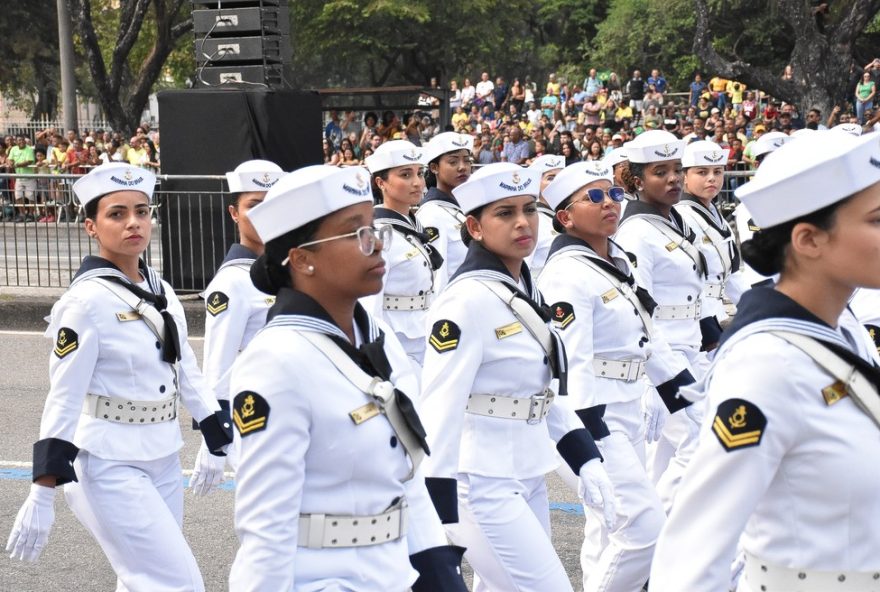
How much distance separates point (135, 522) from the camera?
495cm

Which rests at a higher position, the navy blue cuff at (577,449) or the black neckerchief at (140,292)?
the black neckerchief at (140,292)

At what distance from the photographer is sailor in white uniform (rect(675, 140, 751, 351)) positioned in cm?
832

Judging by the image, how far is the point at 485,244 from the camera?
524cm

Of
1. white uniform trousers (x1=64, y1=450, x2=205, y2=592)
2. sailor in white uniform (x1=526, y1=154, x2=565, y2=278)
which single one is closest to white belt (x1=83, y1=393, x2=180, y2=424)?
white uniform trousers (x1=64, y1=450, x2=205, y2=592)

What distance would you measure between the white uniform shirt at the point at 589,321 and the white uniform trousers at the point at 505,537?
0.84 meters

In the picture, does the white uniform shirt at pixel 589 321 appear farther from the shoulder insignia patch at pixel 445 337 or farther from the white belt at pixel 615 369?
the shoulder insignia patch at pixel 445 337

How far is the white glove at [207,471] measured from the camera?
580 cm

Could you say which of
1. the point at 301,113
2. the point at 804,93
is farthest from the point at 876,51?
the point at 301,113

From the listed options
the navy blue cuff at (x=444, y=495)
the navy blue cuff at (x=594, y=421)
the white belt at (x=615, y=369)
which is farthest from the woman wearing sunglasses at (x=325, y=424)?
the white belt at (x=615, y=369)

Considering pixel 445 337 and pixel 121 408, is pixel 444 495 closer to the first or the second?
pixel 445 337

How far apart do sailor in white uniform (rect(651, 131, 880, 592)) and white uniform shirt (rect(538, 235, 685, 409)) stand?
2865 mm

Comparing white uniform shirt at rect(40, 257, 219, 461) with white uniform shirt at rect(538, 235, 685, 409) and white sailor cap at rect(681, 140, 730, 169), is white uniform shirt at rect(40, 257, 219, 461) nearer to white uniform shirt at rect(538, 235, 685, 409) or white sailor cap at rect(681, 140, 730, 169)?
white uniform shirt at rect(538, 235, 685, 409)

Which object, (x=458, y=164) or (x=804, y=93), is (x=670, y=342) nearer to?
(x=458, y=164)

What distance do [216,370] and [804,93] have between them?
2416 cm
